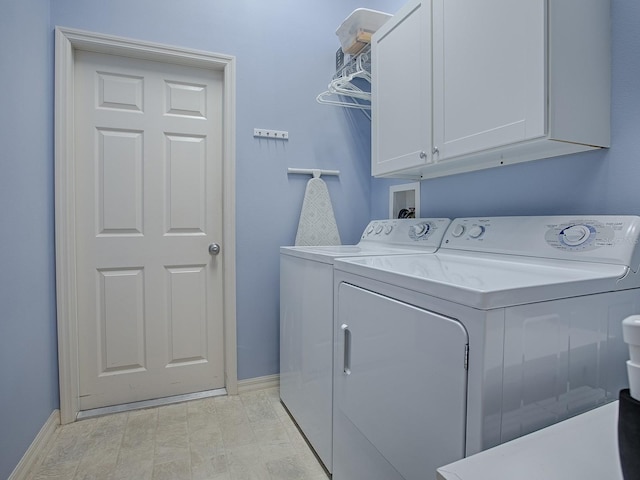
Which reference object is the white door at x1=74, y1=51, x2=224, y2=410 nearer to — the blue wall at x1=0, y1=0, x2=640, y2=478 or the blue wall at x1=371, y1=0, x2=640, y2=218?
the blue wall at x1=0, y1=0, x2=640, y2=478

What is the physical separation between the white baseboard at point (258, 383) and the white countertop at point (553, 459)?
6.43ft

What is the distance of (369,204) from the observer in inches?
104

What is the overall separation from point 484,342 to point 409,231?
1.21 metres

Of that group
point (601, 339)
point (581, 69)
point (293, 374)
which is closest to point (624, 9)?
point (581, 69)

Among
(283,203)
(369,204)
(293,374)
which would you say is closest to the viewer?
(293,374)

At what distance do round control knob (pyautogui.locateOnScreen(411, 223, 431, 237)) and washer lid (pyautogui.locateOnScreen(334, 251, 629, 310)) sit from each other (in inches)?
19.3

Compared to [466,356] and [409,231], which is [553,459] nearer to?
[466,356]

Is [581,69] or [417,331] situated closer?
[417,331]

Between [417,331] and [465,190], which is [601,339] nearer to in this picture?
[417,331]

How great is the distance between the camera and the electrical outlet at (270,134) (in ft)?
7.52

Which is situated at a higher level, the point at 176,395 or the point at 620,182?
the point at 620,182

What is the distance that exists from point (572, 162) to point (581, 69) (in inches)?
12.3

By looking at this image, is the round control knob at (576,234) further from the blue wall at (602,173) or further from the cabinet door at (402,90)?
the cabinet door at (402,90)

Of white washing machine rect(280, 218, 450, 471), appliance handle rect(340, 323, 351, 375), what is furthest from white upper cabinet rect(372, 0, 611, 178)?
appliance handle rect(340, 323, 351, 375)
